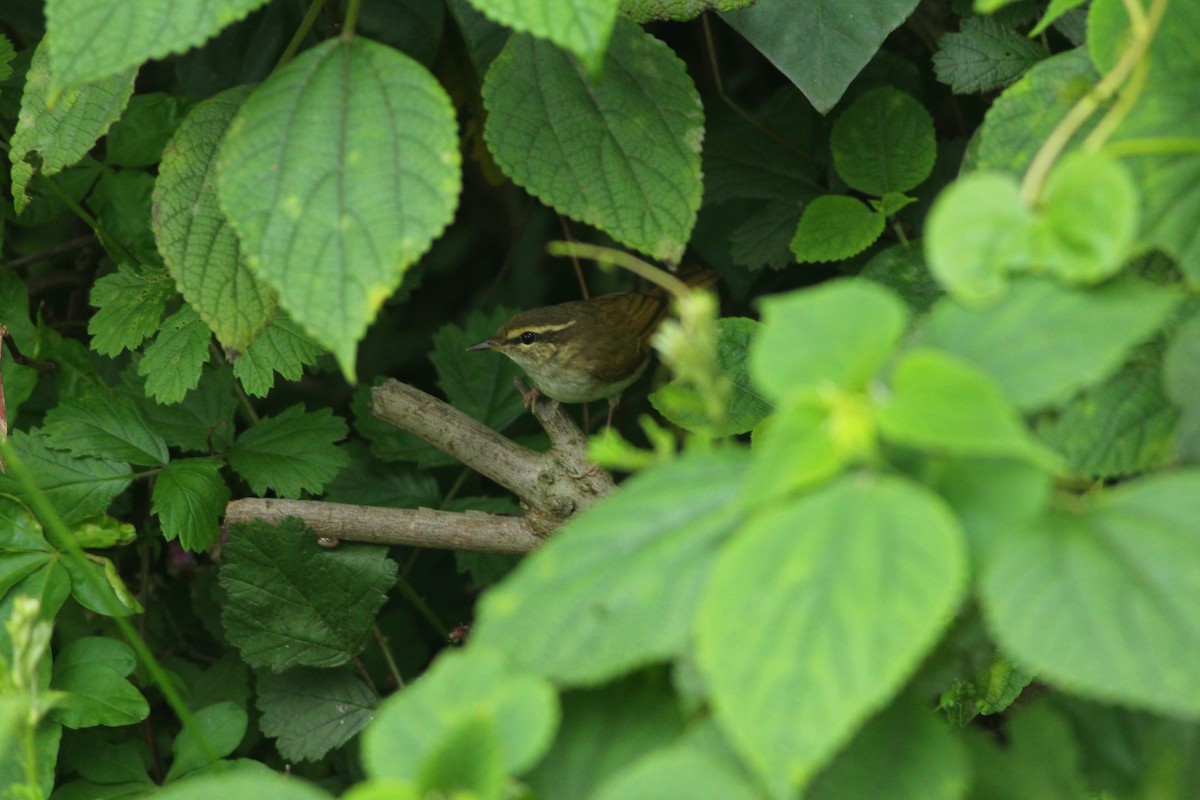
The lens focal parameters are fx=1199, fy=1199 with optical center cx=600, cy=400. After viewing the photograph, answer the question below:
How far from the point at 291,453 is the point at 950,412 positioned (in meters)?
1.69

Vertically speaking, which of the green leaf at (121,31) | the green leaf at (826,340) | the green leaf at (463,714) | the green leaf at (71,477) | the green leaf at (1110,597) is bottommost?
the green leaf at (71,477)

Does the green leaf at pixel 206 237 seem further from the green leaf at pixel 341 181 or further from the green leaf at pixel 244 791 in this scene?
the green leaf at pixel 244 791

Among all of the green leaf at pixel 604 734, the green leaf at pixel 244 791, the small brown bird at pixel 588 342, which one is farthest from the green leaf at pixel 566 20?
the small brown bird at pixel 588 342

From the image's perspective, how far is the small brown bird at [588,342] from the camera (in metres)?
2.95

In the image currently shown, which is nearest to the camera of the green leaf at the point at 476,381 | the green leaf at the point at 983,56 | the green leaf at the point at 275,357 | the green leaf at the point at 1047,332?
the green leaf at the point at 1047,332

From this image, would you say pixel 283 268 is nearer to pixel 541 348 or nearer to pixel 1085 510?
pixel 1085 510

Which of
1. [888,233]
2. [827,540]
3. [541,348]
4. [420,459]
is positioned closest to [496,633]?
[827,540]

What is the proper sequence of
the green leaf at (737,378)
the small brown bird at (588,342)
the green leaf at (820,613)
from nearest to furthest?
the green leaf at (820,613), the green leaf at (737,378), the small brown bird at (588,342)

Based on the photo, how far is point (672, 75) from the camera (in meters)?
1.68

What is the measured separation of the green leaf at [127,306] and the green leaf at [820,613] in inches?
63.8

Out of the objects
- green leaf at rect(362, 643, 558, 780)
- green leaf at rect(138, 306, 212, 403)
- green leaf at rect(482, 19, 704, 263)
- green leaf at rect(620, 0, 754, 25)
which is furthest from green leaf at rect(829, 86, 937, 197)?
green leaf at rect(362, 643, 558, 780)

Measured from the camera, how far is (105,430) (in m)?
2.23

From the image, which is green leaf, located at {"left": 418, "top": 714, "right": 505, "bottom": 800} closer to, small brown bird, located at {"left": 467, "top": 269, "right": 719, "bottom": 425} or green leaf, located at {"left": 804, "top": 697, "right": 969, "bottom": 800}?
green leaf, located at {"left": 804, "top": 697, "right": 969, "bottom": 800}

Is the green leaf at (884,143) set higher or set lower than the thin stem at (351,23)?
lower
